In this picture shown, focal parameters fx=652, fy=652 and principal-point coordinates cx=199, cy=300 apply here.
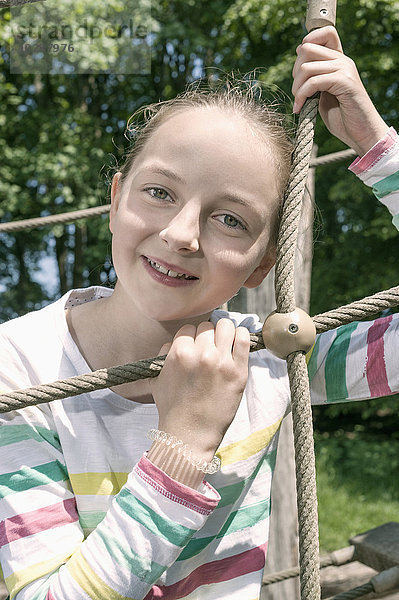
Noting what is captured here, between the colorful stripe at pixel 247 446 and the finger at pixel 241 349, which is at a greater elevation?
the finger at pixel 241 349

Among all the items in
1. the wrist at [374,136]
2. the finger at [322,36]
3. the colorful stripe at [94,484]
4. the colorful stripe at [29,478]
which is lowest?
the colorful stripe at [94,484]

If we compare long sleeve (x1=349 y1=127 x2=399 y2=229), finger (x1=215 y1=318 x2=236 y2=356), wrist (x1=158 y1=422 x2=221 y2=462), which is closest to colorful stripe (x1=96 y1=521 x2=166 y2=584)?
wrist (x1=158 y1=422 x2=221 y2=462)

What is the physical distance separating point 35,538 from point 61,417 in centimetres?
14

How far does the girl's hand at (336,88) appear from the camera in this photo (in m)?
0.83

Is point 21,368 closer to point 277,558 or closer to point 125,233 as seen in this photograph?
point 125,233

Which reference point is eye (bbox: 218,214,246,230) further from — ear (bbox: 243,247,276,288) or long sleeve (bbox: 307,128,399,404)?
long sleeve (bbox: 307,128,399,404)

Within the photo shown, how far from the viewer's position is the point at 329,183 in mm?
6109

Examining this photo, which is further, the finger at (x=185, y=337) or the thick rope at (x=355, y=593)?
the thick rope at (x=355, y=593)

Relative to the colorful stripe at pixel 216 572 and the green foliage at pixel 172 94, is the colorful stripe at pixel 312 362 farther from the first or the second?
the green foliage at pixel 172 94

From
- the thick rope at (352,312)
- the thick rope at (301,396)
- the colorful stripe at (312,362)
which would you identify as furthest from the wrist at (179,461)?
the colorful stripe at (312,362)

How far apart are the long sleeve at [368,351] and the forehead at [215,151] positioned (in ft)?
0.57

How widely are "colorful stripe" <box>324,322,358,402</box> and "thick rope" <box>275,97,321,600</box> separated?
0.81ft

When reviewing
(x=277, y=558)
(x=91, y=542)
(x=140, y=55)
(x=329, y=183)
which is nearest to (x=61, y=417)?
(x=91, y=542)

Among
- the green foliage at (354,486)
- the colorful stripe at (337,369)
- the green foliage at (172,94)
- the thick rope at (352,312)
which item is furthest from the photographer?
the green foliage at (172,94)
